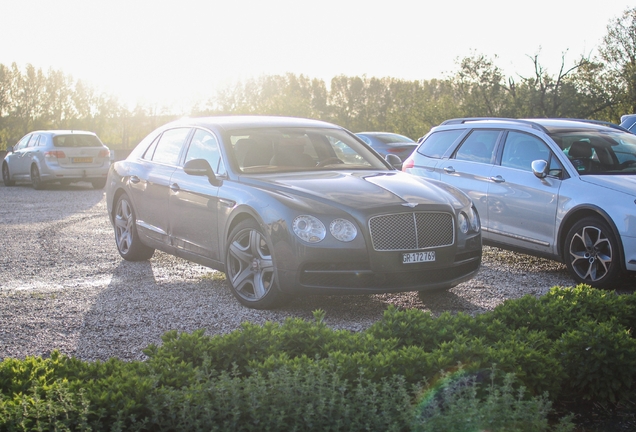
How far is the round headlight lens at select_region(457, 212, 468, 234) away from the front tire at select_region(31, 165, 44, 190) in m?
18.4

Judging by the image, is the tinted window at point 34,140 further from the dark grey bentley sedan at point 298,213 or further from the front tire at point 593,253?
the front tire at point 593,253

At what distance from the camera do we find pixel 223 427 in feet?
10.2

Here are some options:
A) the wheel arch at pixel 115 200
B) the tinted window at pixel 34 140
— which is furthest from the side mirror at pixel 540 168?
the tinted window at pixel 34 140

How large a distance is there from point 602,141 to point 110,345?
18.8ft

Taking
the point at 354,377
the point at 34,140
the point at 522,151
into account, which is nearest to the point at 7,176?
the point at 34,140

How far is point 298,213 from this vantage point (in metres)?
6.36

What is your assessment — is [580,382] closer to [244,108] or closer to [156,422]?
[156,422]

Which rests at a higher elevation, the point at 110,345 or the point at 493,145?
the point at 493,145

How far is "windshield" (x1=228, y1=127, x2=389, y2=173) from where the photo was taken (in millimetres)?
7609

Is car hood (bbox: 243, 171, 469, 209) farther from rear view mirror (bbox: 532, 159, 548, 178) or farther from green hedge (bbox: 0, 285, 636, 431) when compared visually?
green hedge (bbox: 0, 285, 636, 431)

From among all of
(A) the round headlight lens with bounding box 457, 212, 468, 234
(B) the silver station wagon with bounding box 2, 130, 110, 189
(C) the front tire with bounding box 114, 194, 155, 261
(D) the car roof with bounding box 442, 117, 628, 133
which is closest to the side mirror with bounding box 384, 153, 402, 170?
(A) the round headlight lens with bounding box 457, 212, 468, 234

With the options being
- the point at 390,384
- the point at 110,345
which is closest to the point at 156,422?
the point at 390,384

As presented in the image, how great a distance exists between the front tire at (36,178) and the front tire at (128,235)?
14.4 metres

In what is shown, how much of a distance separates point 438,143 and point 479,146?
0.88m
